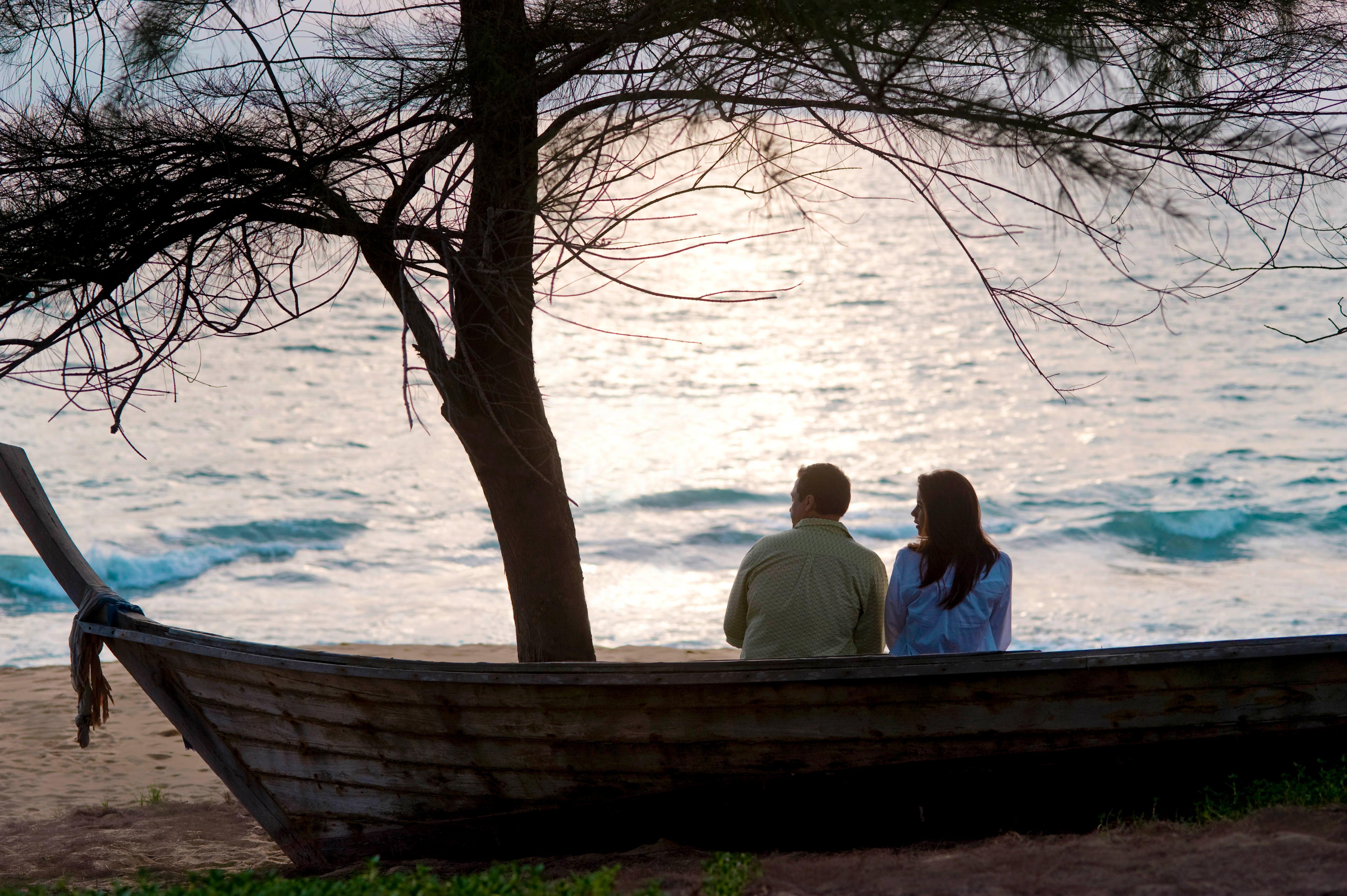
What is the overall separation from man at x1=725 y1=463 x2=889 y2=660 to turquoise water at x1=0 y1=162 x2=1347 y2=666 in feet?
5.25

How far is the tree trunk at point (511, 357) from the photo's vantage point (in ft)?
12.7

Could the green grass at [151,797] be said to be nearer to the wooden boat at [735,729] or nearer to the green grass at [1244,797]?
the wooden boat at [735,729]

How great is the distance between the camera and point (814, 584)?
4047 mm

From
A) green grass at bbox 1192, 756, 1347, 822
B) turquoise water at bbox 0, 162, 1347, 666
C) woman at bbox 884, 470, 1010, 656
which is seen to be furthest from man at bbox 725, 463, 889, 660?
turquoise water at bbox 0, 162, 1347, 666

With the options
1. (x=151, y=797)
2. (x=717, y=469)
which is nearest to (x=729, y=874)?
(x=151, y=797)

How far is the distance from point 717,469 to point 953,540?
51.3 feet

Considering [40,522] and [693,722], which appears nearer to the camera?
[693,722]

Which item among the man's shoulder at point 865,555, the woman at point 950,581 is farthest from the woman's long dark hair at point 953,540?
the man's shoulder at point 865,555

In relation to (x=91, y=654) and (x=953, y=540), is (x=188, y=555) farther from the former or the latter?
(x=953, y=540)

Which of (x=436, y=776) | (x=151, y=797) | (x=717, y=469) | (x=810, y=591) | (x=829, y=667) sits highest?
(x=717, y=469)

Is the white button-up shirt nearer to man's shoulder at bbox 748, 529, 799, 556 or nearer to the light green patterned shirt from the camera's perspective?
the light green patterned shirt

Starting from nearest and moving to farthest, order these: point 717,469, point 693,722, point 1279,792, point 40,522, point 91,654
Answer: point 1279,792 < point 693,722 < point 91,654 < point 40,522 < point 717,469

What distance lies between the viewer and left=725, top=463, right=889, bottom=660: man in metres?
4.05

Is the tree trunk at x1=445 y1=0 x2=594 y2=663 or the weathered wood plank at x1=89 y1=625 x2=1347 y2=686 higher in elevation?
the tree trunk at x1=445 y1=0 x2=594 y2=663
